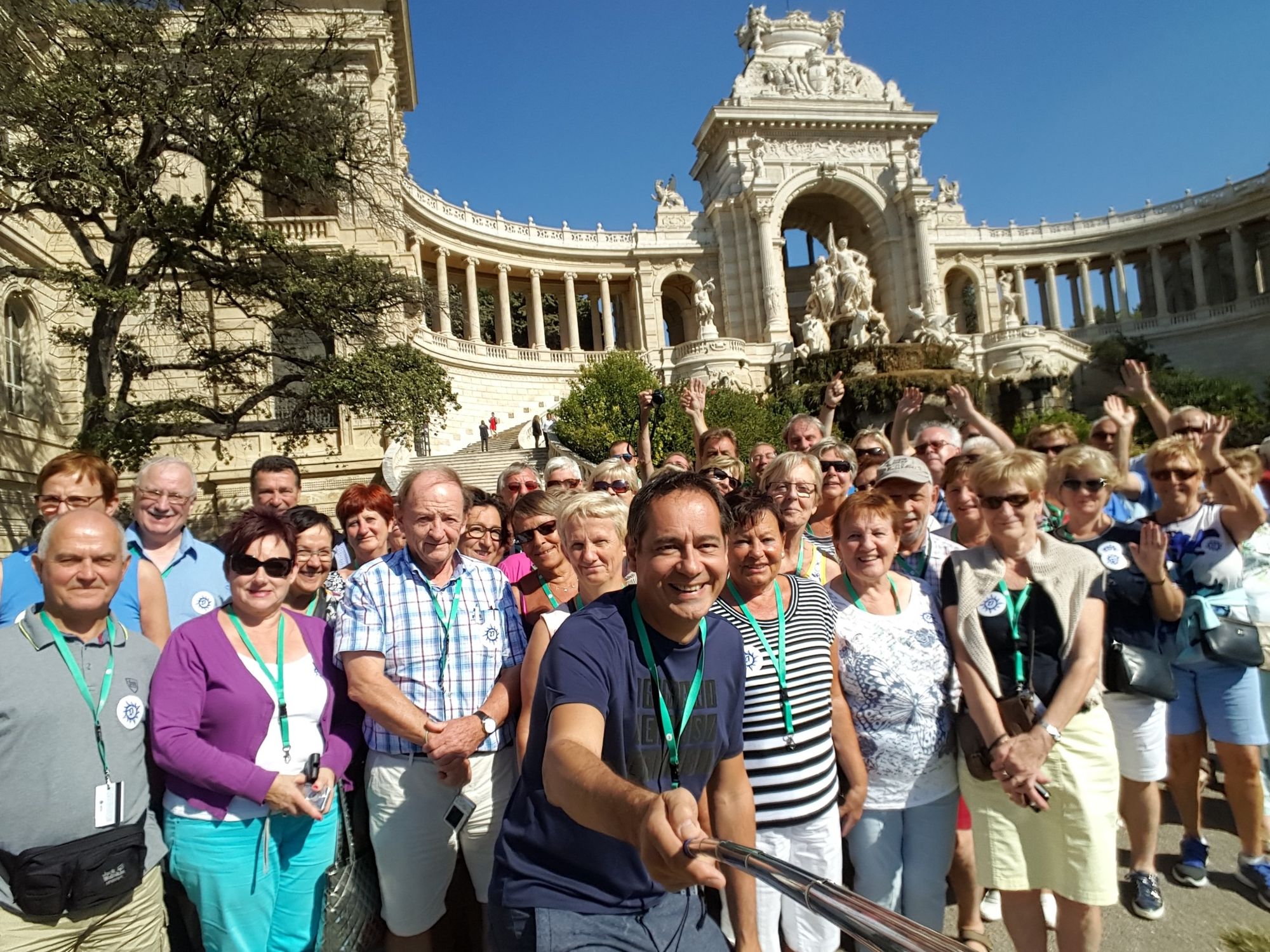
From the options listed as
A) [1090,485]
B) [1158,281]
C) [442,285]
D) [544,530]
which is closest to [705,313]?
[442,285]

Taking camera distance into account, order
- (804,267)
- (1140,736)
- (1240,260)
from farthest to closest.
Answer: (804,267), (1240,260), (1140,736)

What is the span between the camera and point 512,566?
4.47 meters

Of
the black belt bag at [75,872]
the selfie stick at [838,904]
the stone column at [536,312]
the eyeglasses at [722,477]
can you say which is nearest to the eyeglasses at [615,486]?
the eyeglasses at [722,477]

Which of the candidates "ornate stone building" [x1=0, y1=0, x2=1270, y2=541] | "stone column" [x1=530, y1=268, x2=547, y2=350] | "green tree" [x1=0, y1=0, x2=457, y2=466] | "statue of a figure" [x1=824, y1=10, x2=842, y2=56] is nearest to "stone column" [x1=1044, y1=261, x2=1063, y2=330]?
"ornate stone building" [x1=0, y1=0, x2=1270, y2=541]

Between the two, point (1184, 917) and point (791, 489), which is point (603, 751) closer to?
point (791, 489)

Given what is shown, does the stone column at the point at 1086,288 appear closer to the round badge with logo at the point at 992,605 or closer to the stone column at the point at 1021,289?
the stone column at the point at 1021,289

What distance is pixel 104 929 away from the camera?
2.53m

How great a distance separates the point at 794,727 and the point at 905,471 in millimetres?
1515

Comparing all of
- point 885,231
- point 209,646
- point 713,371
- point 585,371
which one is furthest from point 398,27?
point 209,646

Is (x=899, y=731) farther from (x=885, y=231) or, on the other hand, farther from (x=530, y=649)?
(x=885, y=231)

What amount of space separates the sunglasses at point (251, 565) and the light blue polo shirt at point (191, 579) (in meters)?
0.86

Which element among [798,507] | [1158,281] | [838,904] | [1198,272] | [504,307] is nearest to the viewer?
[838,904]

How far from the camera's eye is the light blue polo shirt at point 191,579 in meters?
3.72

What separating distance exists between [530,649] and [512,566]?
1603 mm
